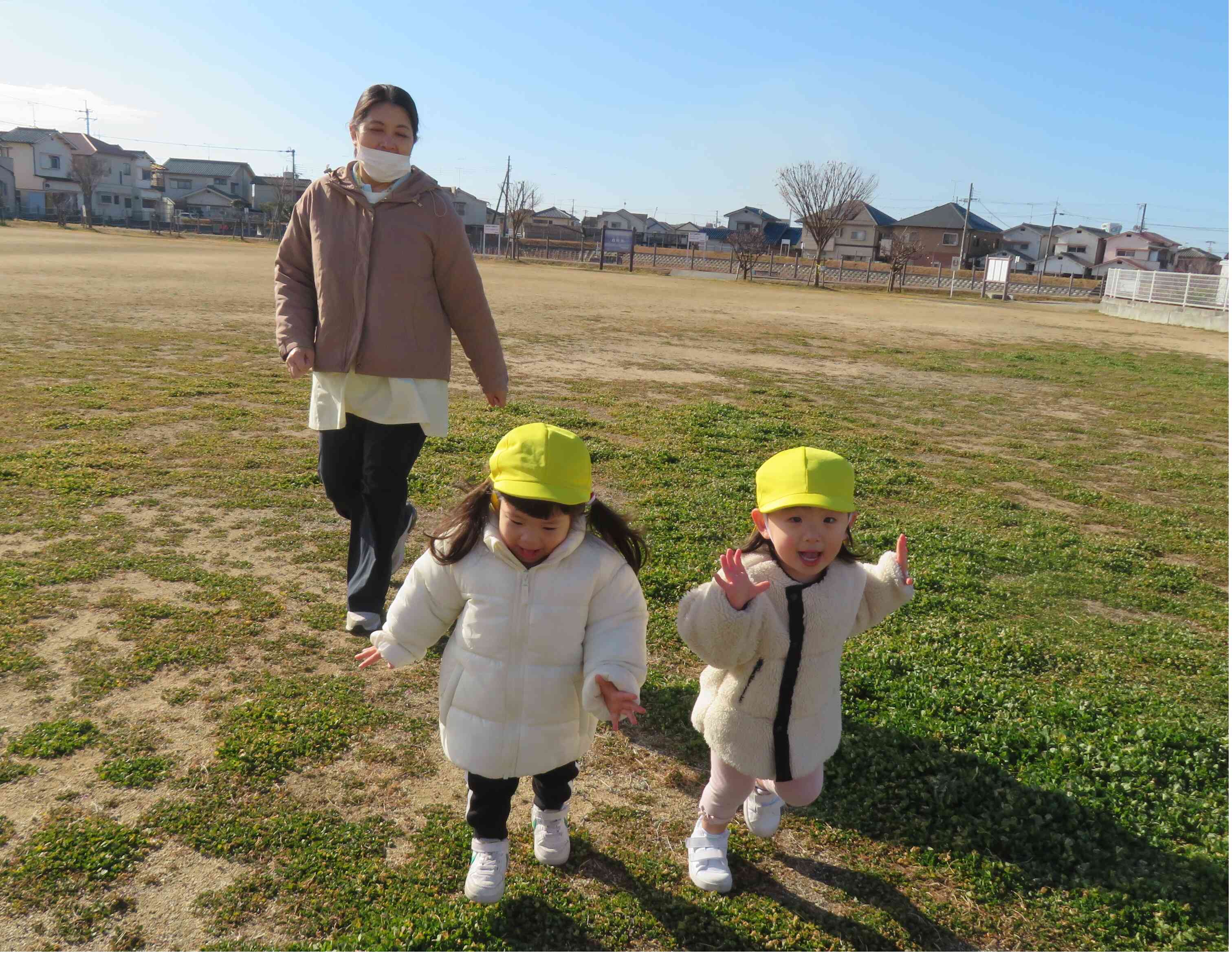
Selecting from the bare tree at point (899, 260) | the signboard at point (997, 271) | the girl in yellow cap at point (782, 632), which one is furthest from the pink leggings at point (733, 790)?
the bare tree at point (899, 260)

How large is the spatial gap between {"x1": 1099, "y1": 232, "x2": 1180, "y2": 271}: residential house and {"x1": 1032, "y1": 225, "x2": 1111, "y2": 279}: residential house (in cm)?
75

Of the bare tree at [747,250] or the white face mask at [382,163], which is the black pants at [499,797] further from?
the bare tree at [747,250]

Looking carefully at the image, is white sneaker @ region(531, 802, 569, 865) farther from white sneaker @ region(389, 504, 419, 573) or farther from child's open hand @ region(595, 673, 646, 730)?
white sneaker @ region(389, 504, 419, 573)

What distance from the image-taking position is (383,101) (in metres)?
3.20

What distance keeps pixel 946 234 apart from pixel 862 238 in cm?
703

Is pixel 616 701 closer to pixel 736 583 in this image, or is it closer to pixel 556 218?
pixel 736 583

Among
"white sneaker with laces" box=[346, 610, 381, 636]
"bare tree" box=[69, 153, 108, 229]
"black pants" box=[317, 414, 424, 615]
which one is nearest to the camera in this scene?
"black pants" box=[317, 414, 424, 615]

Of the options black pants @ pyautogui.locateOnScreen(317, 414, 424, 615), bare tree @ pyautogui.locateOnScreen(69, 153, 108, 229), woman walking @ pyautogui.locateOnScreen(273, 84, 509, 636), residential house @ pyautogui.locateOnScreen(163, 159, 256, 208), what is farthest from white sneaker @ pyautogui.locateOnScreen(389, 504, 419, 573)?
residential house @ pyautogui.locateOnScreen(163, 159, 256, 208)

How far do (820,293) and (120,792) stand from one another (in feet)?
128

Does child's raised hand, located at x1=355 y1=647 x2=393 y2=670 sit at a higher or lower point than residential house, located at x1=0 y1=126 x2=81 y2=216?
lower

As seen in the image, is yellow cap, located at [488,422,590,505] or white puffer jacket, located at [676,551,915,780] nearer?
yellow cap, located at [488,422,590,505]

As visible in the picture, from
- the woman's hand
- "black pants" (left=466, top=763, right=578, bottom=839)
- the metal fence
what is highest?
the metal fence

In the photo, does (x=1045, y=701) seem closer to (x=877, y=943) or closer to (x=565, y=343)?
(x=877, y=943)

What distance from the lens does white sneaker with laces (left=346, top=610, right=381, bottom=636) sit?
3.66 meters
